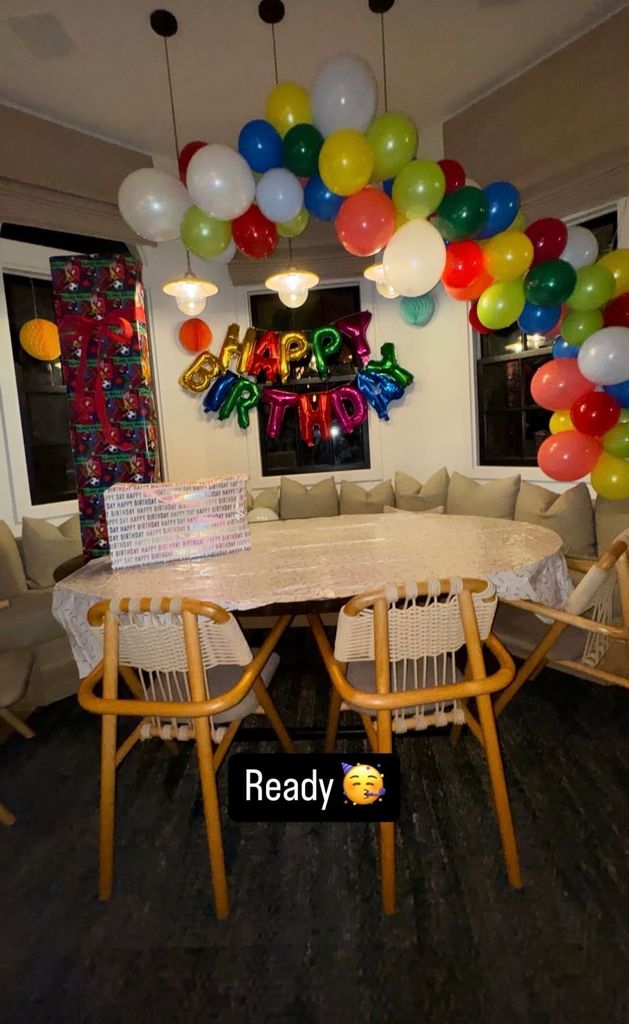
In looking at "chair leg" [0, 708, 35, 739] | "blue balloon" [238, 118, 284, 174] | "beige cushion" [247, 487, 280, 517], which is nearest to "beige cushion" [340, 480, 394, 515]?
"beige cushion" [247, 487, 280, 517]

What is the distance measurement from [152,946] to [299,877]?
1.36 feet

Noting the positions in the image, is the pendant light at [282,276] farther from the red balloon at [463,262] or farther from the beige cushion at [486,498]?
the beige cushion at [486,498]

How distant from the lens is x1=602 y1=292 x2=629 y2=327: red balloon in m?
2.49

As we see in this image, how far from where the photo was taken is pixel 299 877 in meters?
1.56

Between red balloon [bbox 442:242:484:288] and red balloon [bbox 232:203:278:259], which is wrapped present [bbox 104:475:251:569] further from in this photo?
red balloon [bbox 442:242:484:288]

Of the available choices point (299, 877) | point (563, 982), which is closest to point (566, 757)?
point (563, 982)

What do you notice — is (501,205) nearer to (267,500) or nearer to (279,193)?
(279,193)

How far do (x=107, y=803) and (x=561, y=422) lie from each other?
8.69 ft

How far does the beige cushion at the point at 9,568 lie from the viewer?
9.23 ft

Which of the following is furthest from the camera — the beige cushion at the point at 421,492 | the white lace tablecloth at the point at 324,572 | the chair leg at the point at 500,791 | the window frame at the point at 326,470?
the window frame at the point at 326,470

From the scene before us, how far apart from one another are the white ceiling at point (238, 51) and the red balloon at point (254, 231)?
0.95m

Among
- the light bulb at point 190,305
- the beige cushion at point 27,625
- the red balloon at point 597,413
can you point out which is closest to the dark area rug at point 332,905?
the beige cushion at point 27,625

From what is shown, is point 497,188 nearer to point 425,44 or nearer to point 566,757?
point 425,44

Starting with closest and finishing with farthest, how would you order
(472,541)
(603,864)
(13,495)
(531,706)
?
(603,864)
(472,541)
(531,706)
(13,495)
